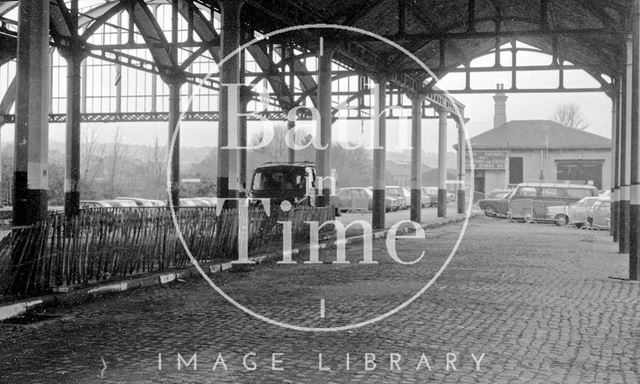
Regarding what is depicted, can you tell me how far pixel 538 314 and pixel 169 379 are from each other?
5.43 m

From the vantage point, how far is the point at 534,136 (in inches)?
2608

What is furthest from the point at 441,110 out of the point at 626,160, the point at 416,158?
the point at 626,160

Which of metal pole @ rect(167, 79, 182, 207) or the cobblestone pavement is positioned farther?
metal pole @ rect(167, 79, 182, 207)

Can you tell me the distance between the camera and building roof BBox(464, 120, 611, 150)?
63.5m

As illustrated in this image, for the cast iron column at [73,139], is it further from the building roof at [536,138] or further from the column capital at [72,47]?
the building roof at [536,138]

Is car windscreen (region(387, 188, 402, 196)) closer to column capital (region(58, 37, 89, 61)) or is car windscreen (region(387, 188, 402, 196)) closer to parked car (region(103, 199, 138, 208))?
parked car (region(103, 199, 138, 208))

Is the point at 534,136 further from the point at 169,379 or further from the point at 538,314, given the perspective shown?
the point at 169,379

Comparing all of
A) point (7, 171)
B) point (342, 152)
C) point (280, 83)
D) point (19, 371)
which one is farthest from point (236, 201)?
point (342, 152)

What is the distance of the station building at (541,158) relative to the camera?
62562mm

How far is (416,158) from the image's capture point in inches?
1328

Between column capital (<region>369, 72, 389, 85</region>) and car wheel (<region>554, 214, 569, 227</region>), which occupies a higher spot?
column capital (<region>369, 72, 389, 85</region>)

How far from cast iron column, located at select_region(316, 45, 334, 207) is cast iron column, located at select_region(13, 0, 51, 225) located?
12.9 metres

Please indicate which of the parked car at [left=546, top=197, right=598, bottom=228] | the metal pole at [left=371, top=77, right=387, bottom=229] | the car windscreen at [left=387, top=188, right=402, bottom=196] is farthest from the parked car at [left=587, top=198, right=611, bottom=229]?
the car windscreen at [left=387, top=188, right=402, bottom=196]

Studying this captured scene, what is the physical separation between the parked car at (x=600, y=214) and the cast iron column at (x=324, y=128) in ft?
49.3
